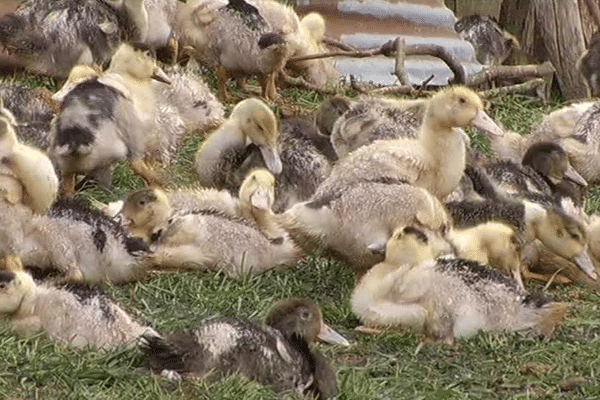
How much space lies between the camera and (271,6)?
372 inches

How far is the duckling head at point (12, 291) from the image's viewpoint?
15.9 ft

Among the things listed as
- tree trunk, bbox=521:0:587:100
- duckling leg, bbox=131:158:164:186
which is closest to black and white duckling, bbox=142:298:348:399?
duckling leg, bbox=131:158:164:186

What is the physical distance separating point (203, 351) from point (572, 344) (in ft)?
5.11

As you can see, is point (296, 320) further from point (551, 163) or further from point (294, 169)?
point (551, 163)

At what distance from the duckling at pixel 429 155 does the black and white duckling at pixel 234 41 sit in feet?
7.83

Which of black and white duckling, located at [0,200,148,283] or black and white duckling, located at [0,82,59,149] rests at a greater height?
black and white duckling, located at [0,200,148,283]

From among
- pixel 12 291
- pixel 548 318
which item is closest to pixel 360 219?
pixel 548 318

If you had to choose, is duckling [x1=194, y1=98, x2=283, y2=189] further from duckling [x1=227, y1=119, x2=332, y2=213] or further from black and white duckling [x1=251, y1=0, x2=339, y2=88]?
black and white duckling [x1=251, y1=0, x2=339, y2=88]

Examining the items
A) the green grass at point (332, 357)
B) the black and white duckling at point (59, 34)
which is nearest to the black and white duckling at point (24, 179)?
the green grass at point (332, 357)

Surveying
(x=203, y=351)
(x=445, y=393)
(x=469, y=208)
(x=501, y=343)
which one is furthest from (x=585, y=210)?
(x=203, y=351)

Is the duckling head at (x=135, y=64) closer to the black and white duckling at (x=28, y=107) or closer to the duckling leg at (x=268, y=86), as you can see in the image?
the black and white duckling at (x=28, y=107)

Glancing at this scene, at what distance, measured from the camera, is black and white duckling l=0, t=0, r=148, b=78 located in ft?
28.1

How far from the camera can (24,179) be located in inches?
222

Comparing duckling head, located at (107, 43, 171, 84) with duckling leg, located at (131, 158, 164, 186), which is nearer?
duckling leg, located at (131, 158, 164, 186)
